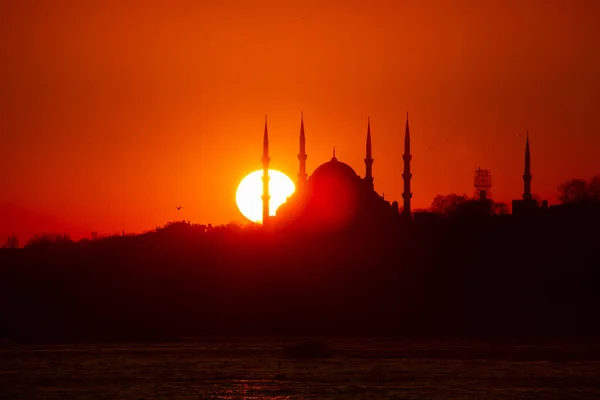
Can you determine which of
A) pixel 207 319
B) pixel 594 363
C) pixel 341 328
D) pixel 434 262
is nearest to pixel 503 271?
pixel 434 262

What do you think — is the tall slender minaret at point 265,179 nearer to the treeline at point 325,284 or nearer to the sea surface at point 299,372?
the treeline at point 325,284

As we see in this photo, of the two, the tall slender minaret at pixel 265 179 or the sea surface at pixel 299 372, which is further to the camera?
the tall slender minaret at pixel 265 179

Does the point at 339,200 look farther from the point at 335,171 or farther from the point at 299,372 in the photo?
the point at 299,372

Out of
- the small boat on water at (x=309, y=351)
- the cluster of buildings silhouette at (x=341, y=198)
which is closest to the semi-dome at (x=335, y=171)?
the cluster of buildings silhouette at (x=341, y=198)

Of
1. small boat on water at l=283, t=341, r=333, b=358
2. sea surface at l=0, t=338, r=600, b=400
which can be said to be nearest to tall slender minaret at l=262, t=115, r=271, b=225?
sea surface at l=0, t=338, r=600, b=400

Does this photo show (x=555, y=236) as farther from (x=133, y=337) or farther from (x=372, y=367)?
(x=372, y=367)

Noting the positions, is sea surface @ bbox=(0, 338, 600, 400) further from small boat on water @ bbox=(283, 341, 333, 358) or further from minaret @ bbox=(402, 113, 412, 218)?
minaret @ bbox=(402, 113, 412, 218)
